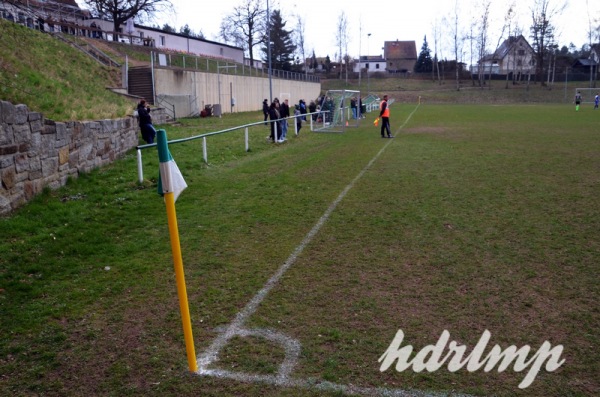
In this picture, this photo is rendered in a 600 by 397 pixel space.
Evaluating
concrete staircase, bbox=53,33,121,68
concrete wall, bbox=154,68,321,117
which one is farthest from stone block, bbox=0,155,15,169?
concrete wall, bbox=154,68,321,117

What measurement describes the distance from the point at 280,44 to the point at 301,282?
8518cm

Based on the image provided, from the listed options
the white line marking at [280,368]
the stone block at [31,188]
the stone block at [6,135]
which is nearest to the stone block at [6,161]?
the stone block at [6,135]

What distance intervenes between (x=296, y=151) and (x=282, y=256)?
11.1 meters

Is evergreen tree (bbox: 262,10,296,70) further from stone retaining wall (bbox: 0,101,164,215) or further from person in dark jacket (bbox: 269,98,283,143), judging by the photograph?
stone retaining wall (bbox: 0,101,164,215)

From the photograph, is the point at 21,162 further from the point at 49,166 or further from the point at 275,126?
the point at 275,126

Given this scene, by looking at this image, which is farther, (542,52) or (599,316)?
(542,52)

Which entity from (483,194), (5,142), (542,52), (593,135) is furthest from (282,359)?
(542,52)

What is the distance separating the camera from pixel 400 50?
122 m

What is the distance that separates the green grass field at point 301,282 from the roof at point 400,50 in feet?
382

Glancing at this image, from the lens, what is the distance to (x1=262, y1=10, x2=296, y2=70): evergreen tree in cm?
8500

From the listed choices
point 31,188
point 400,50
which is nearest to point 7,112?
point 31,188

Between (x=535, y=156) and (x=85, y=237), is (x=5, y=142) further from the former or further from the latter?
(x=535, y=156)

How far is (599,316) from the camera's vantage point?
465 centimetres

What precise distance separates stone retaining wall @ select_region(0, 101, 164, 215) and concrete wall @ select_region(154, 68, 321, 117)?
70.2 feet
